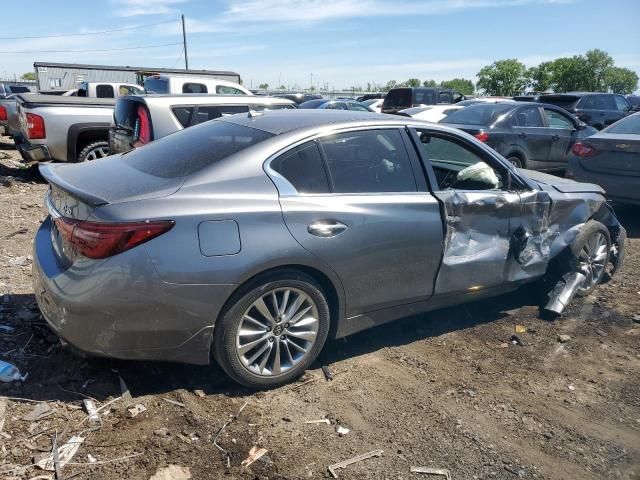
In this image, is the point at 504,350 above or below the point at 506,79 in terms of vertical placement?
below

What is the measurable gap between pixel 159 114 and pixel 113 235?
14.3 ft

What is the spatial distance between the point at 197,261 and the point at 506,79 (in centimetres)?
5439

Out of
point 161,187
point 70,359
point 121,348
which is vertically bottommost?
point 70,359

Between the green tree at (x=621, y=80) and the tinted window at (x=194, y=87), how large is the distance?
162ft

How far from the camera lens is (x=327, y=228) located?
3.29 metres

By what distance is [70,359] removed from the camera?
3.49 metres

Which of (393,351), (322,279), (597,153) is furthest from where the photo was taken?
(597,153)

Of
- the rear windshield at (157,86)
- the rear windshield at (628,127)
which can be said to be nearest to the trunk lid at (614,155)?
the rear windshield at (628,127)

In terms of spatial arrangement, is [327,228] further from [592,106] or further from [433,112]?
[592,106]

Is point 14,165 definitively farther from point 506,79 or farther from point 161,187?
point 506,79

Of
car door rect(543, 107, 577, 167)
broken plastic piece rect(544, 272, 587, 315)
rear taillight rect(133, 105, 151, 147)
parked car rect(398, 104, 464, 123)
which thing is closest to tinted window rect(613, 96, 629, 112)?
parked car rect(398, 104, 464, 123)

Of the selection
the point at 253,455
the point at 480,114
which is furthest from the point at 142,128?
the point at 480,114

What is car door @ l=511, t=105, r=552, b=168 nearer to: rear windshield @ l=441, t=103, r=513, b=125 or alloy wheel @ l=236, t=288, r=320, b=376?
rear windshield @ l=441, t=103, r=513, b=125

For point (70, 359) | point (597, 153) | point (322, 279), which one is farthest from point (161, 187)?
point (597, 153)
